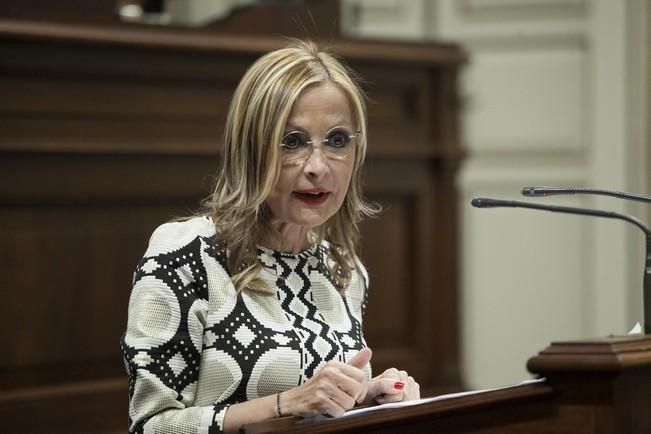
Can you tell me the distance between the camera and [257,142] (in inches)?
63.8

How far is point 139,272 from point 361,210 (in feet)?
1.52

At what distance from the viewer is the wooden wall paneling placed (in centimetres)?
294

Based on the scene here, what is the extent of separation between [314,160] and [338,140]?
0.07 meters

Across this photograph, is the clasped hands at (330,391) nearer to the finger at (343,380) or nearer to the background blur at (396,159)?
the finger at (343,380)

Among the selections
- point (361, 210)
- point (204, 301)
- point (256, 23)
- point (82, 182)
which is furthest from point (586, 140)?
point (204, 301)

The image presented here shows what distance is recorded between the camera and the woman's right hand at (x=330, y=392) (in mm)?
1333

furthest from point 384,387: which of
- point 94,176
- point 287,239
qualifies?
point 94,176

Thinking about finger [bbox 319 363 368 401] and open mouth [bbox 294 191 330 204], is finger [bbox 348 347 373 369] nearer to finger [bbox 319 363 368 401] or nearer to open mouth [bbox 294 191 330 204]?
finger [bbox 319 363 368 401]

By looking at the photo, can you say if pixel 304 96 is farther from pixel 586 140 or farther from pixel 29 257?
pixel 586 140

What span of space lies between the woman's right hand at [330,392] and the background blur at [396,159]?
4.38ft

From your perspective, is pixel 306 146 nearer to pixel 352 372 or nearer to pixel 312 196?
pixel 312 196

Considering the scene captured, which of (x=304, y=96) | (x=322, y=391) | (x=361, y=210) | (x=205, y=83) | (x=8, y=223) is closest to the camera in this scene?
(x=322, y=391)

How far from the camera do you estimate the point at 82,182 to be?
306 cm

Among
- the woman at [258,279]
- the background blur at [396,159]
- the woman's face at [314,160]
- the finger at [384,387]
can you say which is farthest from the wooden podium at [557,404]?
the background blur at [396,159]
